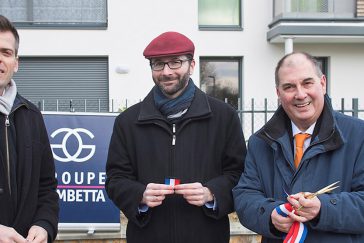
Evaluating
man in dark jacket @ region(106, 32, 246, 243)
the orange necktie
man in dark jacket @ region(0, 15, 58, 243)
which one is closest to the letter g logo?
man in dark jacket @ region(106, 32, 246, 243)

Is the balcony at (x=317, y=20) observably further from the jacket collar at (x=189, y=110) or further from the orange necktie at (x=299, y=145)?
the orange necktie at (x=299, y=145)

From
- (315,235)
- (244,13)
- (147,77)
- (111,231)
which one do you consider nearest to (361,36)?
(244,13)

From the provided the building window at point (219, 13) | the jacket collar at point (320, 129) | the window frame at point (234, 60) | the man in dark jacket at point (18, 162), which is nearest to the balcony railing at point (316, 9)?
the building window at point (219, 13)

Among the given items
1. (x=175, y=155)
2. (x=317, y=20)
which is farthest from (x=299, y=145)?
(x=317, y=20)

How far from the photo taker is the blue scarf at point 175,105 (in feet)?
9.05

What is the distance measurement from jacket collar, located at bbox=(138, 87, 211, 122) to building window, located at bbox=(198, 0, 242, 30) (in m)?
9.72

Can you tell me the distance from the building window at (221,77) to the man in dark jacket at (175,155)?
9689 mm

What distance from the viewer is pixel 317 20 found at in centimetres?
1150

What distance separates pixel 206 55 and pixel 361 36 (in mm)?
4054

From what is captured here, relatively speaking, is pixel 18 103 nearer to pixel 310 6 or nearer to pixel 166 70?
pixel 166 70

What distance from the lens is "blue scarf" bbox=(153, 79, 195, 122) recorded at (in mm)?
2760

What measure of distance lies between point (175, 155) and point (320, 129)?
880 mm

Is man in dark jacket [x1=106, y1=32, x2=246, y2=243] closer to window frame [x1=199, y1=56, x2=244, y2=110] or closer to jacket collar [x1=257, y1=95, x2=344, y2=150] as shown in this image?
jacket collar [x1=257, y1=95, x2=344, y2=150]

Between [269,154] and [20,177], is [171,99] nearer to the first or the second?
[269,154]
